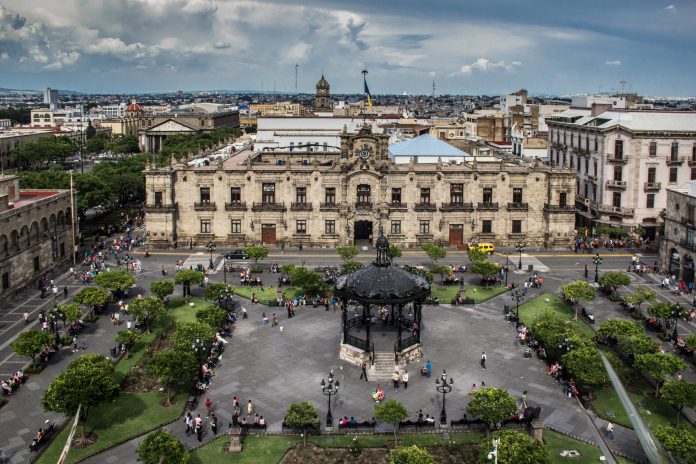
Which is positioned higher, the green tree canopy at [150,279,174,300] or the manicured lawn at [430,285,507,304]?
the green tree canopy at [150,279,174,300]

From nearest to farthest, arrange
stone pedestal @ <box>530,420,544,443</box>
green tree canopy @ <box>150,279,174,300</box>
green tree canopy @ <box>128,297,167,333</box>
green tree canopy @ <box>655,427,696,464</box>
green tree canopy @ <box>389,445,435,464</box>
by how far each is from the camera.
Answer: green tree canopy @ <box>389,445,435,464</box> → green tree canopy @ <box>655,427,696,464</box> → stone pedestal @ <box>530,420,544,443</box> → green tree canopy @ <box>128,297,167,333</box> → green tree canopy @ <box>150,279,174,300</box>

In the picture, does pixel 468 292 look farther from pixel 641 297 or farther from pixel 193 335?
pixel 193 335

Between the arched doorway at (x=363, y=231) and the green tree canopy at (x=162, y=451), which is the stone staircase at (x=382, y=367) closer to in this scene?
the green tree canopy at (x=162, y=451)

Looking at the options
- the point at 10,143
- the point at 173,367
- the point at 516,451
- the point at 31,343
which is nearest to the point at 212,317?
the point at 173,367

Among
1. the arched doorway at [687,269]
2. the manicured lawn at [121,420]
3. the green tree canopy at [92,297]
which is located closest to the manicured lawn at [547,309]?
the arched doorway at [687,269]

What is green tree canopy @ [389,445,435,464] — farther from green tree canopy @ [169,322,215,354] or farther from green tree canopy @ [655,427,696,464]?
green tree canopy @ [169,322,215,354]

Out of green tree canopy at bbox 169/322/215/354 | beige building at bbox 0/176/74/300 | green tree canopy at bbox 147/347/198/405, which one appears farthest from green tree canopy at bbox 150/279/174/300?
green tree canopy at bbox 147/347/198/405
